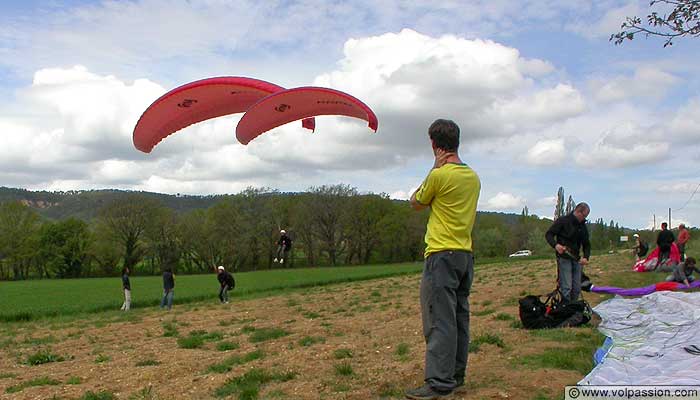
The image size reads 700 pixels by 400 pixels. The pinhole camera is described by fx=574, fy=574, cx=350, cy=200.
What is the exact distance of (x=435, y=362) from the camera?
4.42 metres

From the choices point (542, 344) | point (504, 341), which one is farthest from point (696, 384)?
point (504, 341)

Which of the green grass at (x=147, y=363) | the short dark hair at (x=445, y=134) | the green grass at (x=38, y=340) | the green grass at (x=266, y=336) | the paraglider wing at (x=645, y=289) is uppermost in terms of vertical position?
the short dark hair at (x=445, y=134)

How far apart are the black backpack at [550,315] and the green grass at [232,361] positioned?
3.61 meters

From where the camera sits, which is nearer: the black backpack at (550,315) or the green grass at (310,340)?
the black backpack at (550,315)

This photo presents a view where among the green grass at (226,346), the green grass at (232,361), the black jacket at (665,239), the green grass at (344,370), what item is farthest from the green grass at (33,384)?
the black jacket at (665,239)

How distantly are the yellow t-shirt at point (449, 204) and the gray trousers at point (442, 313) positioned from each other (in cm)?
9

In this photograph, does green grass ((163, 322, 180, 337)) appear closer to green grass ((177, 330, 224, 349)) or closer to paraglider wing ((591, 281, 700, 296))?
green grass ((177, 330, 224, 349))

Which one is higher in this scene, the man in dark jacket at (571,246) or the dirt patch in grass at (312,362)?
the man in dark jacket at (571,246)

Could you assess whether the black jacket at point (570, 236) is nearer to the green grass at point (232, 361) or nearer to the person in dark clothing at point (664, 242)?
the green grass at point (232, 361)

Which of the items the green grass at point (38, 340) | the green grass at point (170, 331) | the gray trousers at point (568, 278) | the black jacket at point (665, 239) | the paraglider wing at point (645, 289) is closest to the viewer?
the gray trousers at point (568, 278)

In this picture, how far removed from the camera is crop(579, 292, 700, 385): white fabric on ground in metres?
4.57

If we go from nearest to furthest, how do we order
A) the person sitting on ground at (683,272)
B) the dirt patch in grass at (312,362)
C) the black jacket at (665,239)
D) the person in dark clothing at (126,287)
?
the dirt patch in grass at (312,362)
the person sitting on ground at (683,272)
the black jacket at (665,239)
the person in dark clothing at (126,287)

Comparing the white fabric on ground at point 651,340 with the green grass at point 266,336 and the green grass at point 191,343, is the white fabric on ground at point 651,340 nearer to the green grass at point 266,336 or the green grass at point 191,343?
the green grass at point 266,336

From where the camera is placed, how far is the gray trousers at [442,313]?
4.41 m
